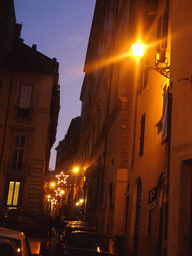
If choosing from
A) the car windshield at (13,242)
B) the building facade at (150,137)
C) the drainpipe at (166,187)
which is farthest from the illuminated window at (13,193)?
the car windshield at (13,242)

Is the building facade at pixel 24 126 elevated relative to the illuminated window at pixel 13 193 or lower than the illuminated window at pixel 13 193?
elevated

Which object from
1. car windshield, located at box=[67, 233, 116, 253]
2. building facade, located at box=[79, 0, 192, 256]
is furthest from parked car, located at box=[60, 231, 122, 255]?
building facade, located at box=[79, 0, 192, 256]

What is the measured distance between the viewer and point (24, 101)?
133 ft

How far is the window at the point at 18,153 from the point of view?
38.7 meters

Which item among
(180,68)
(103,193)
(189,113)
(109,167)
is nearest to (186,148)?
(189,113)

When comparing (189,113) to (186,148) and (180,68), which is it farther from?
(180,68)

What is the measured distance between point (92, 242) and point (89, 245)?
0.69 ft

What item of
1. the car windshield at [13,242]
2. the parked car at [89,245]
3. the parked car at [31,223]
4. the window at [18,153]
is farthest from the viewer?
the window at [18,153]

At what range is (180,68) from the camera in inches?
438

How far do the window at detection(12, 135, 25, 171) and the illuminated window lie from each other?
58.8 inches

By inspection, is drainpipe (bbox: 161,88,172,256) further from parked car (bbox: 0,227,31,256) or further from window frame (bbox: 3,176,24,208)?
window frame (bbox: 3,176,24,208)

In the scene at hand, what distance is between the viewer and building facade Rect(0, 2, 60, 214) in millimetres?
37875

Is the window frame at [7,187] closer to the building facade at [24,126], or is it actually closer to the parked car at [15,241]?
the building facade at [24,126]

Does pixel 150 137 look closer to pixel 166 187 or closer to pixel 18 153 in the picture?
pixel 166 187
